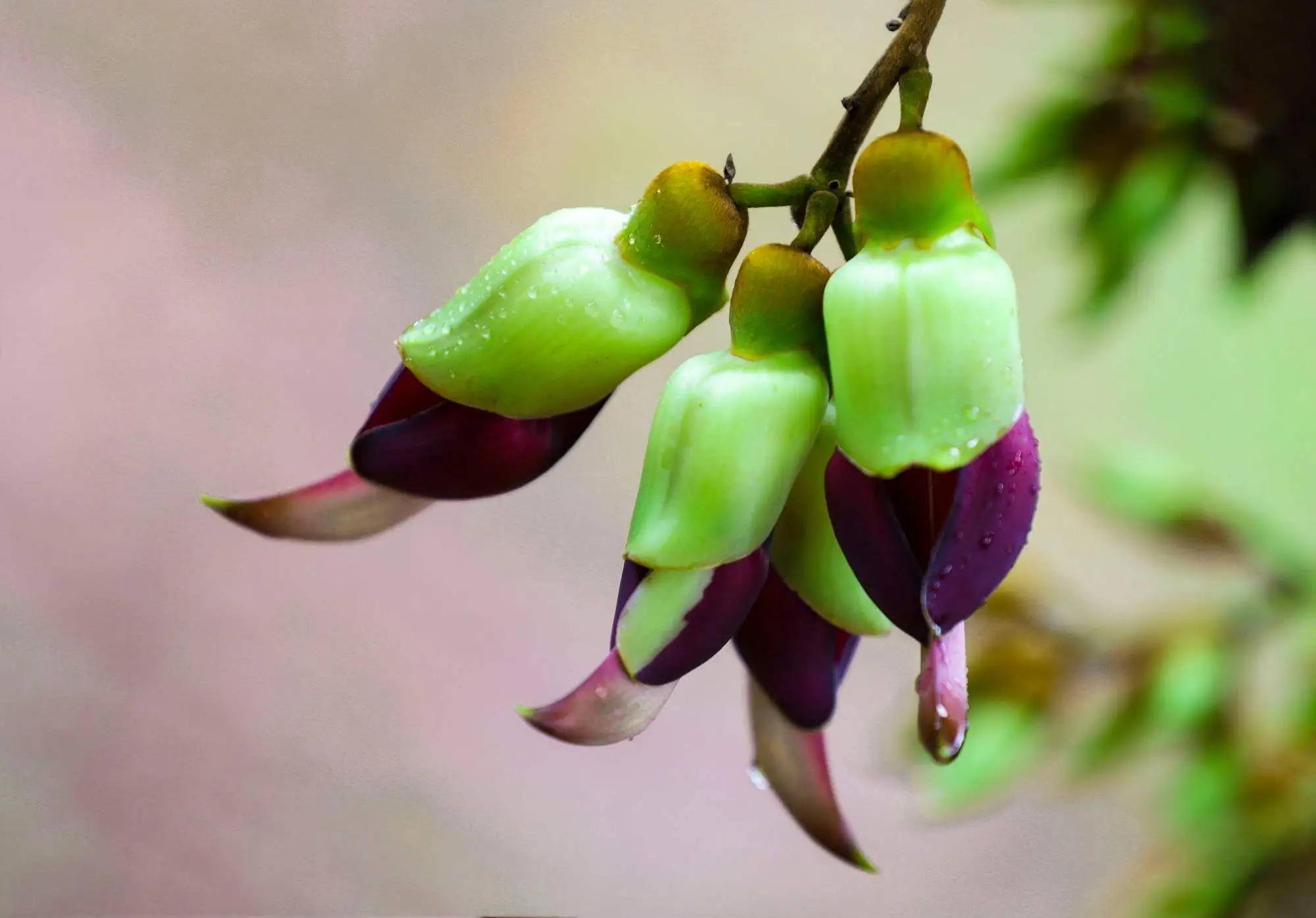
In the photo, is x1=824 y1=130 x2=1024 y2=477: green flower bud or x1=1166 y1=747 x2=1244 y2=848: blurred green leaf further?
x1=1166 y1=747 x2=1244 y2=848: blurred green leaf

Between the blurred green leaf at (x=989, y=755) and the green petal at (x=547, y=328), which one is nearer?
the green petal at (x=547, y=328)

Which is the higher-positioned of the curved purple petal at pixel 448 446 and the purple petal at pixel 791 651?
the curved purple petal at pixel 448 446

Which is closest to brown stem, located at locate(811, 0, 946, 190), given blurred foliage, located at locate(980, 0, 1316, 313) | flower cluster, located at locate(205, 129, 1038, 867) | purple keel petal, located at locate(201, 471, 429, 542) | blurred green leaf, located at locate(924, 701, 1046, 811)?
flower cluster, located at locate(205, 129, 1038, 867)

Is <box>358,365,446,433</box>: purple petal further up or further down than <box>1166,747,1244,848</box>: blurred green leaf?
further up

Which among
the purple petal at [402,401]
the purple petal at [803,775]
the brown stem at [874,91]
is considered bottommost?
the purple petal at [803,775]

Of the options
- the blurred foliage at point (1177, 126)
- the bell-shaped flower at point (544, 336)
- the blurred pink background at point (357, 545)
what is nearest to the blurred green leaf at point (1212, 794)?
the blurred pink background at point (357, 545)

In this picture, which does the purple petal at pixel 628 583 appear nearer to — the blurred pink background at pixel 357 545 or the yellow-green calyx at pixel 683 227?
the yellow-green calyx at pixel 683 227

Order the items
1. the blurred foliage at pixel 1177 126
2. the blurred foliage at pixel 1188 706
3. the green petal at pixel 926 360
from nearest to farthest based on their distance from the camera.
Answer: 1. the green petal at pixel 926 360
2. the blurred foliage at pixel 1177 126
3. the blurred foliage at pixel 1188 706

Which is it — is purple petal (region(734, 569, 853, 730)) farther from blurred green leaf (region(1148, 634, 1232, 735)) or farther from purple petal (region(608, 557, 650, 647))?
blurred green leaf (region(1148, 634, 1232, 735))

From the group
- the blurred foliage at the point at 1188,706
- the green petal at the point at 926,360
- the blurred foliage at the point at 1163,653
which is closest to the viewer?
the green petal at the point at 926,360
